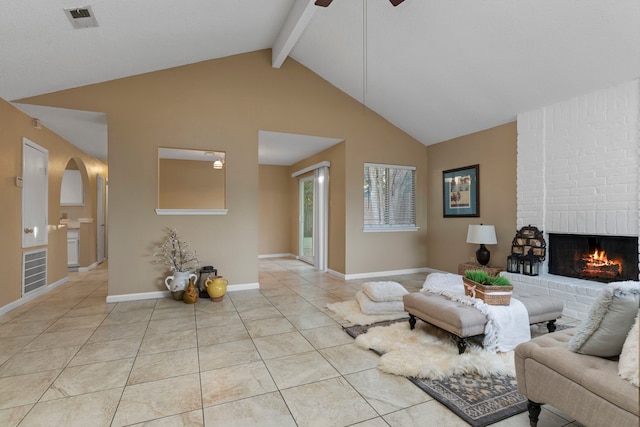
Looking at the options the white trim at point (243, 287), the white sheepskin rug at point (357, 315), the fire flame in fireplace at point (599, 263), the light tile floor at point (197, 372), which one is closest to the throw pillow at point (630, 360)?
the light tile floor at point (197, 372)

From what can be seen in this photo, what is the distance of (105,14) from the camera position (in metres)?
2.89

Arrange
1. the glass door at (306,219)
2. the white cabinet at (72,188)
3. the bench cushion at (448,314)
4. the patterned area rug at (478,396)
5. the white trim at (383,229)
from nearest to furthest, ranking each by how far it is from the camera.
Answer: the patterned area rug at (478,396) < the bench cushion at (448,314) < the white trim at (383,229) < the white cabinet at (72,188) < the glass door at (306,219)

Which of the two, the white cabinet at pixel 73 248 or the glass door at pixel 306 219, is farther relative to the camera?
the glass door at pixel 306 219

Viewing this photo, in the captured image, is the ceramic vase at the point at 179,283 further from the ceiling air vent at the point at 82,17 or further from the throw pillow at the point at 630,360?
the throw pillow at the point at 630,360

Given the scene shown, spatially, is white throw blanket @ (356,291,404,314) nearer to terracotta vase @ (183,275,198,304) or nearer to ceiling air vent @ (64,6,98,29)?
terracotta vase @ (183,275,198,304)

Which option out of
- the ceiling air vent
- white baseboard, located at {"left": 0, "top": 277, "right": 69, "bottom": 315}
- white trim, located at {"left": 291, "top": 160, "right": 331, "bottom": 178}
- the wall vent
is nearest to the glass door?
white trim, located at {"left": 291, "top": 160, "right": 331, "bottom": 178}

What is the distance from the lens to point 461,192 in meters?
5.48

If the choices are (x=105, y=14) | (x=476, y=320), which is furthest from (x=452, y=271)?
(x=105, y=14)

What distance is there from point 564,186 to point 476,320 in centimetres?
262

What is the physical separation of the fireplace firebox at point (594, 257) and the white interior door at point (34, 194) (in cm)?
689

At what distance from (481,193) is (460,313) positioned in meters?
3.23

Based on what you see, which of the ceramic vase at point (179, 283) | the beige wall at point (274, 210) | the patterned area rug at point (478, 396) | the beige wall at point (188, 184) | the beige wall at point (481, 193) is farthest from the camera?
the beige wall at point (274, 210)

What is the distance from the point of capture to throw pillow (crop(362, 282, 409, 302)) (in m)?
3.51

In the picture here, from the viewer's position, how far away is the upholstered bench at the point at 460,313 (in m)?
2.45
